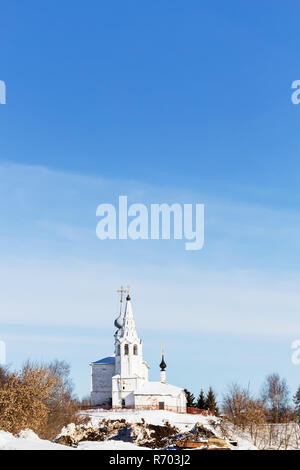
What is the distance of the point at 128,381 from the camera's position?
214 ft

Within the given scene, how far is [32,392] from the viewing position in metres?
32.0

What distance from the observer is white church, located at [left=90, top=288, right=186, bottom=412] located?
209 feet

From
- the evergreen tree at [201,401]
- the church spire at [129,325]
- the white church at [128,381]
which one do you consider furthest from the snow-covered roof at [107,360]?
the evergreen tree at [201,401]

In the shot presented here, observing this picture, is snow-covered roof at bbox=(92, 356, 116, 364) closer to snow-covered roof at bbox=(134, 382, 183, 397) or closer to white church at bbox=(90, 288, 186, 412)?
white church at bbox=(90, 288, 186, 412)

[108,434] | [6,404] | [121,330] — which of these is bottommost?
[108,434]

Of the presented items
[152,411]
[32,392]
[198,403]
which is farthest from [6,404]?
[198,403]

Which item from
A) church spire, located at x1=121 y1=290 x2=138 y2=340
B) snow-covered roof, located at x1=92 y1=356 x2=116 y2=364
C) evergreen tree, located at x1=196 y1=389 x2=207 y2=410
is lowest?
evergreen tree, located at x1=196 y1=389 x2=207 y2=410

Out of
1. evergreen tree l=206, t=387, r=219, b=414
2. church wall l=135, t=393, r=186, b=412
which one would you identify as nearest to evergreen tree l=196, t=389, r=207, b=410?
evergreen tree l=206, t=387, r=219, b=414

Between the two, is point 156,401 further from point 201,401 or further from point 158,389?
point 201,401

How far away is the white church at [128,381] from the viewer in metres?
63.8
